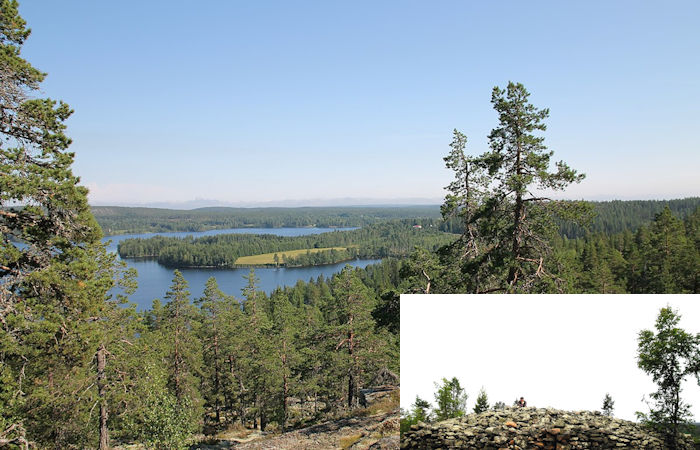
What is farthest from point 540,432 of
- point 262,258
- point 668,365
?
point 262,258

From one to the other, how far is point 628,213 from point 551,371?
124214 mm

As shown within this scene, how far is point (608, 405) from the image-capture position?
421 cm

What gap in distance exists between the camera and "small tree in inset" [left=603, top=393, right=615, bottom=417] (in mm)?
4188

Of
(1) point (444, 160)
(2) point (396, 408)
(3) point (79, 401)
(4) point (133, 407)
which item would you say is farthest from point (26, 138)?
(2) point (396, 408)

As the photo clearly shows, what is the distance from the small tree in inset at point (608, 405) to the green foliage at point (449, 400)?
4.31 ft

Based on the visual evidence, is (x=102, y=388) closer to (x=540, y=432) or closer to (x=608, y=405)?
(x=540, y=432)

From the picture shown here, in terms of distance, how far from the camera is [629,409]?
4160 mm

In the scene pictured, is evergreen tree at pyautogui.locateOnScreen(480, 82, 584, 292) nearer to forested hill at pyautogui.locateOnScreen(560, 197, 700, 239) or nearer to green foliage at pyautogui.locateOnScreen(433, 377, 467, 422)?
green foliage at pyautogui.locateOnScreen(433, 377, 467, 422)

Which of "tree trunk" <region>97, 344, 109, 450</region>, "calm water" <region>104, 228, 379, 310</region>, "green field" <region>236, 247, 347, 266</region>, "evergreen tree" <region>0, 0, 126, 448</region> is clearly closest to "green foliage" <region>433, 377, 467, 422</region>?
"evergreen tree" <region>0, 0, 126, 448</region>

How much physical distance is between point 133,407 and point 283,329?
10386 millimetres

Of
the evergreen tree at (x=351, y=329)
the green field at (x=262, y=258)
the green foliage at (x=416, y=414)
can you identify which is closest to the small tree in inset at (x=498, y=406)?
the green foliage at (x=416, y=414)

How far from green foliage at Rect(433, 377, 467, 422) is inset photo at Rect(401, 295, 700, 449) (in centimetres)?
1

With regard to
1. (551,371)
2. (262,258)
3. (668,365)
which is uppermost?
(668,365)

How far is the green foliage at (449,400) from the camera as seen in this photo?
180 inches
